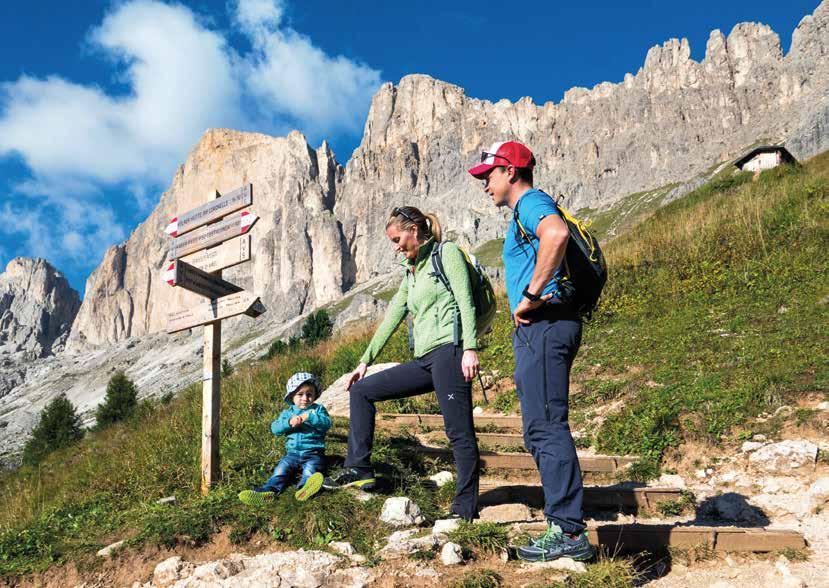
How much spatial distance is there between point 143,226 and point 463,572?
216 meters

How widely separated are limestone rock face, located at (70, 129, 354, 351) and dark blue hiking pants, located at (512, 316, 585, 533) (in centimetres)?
14236

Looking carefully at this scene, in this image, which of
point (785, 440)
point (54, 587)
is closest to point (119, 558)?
point (54, 587)

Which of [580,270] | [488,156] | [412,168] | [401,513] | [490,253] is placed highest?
[412,168]

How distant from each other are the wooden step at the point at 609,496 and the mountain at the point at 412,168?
322 feet

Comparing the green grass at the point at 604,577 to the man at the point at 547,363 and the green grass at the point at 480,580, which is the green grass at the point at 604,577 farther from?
the green grass at the point at 480,580

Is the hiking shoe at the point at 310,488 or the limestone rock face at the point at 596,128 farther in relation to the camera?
the limestone rock face at the point at 596,128

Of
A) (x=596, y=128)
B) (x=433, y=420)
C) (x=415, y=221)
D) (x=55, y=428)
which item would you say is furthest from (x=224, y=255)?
(x=596, y=128)

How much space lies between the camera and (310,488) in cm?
425

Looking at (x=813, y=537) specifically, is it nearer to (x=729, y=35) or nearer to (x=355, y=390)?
(x=355, y=390)

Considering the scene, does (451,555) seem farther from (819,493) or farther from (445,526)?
(819,493)

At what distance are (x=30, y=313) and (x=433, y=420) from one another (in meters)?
223

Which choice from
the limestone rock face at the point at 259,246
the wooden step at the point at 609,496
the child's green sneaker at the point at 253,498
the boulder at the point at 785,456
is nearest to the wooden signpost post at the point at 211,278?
the child's green sneaker at the point at 253,498

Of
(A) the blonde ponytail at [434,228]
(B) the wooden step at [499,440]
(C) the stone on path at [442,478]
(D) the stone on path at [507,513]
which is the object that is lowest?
(D) the stone on path at [507,513]

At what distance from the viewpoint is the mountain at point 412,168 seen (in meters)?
126
